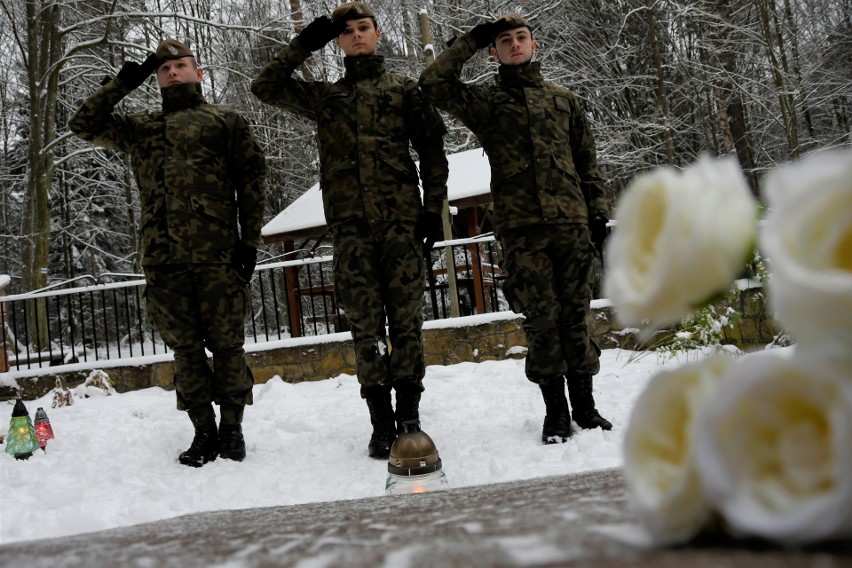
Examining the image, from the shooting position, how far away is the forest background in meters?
12.0

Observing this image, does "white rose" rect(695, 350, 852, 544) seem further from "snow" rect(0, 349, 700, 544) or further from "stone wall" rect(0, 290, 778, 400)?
"stone wall" rect(0, 290, 778, 400)

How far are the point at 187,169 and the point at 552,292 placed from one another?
6.59 ft

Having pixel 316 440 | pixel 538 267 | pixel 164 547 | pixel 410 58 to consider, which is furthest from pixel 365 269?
pixel 410 58

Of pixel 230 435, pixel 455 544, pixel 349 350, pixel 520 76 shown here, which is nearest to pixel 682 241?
pixel 455 544

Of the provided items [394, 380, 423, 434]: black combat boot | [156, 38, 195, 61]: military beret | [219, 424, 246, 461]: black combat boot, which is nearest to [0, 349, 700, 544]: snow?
[219, 424, 246, 461]: black combat boot

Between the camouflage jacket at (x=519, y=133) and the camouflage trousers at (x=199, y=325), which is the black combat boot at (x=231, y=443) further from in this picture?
the camouflage jacket at (x=519, y=133)

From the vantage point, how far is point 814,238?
41 cm

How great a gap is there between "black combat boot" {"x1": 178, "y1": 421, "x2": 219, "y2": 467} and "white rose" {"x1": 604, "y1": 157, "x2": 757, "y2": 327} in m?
3.43

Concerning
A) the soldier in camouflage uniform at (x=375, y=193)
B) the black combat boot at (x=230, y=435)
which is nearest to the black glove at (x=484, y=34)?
the soldier in camouflage uniform at (x=375, y=193)

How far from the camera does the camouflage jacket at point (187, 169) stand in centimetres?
358

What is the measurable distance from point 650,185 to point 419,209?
3201mm

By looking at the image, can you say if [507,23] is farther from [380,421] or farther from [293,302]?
[293,302]

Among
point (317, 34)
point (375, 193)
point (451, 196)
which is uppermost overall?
point (451, 196)

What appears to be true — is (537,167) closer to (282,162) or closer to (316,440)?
(316,440)
